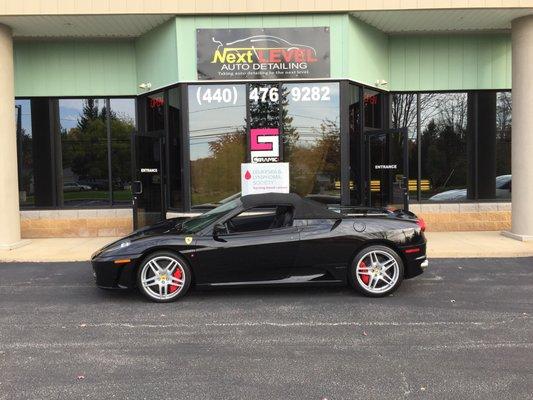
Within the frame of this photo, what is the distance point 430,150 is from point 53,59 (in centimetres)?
864

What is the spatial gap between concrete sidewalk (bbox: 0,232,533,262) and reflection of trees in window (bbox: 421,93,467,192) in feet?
4.46

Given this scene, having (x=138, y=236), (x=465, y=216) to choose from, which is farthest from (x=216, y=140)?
(x=465, y=216)

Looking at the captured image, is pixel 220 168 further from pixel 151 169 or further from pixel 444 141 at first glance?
pixel 444 141

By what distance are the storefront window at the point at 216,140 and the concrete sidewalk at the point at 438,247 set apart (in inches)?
94.2

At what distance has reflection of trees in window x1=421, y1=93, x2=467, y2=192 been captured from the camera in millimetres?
11523

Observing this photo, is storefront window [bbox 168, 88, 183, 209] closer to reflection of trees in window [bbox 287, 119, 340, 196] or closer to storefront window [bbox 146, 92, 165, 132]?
storefront window [bbox 146, 92, 165, 132]

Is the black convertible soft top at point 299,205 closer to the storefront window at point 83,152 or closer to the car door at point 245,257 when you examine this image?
the car door at point 245,257

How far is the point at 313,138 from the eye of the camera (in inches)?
401

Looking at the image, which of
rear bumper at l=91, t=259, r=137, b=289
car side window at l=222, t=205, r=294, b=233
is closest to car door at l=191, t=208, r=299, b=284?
car side window at l=222, t=205, r=294, b=233

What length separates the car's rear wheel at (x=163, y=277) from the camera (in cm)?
591

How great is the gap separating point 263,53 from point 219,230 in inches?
198

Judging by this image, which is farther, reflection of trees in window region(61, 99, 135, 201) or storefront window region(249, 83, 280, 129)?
reflection of trees in window region(61, 99, 135, 201)

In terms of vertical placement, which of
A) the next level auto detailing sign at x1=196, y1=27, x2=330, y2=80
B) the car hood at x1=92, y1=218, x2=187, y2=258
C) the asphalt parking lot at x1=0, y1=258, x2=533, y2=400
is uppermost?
the next level auto detailing sign at x1=196, y1=27, x2=330, y2=80

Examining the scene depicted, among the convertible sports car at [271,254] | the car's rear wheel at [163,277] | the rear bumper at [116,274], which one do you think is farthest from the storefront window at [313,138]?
the rear bumper at [116,274]
